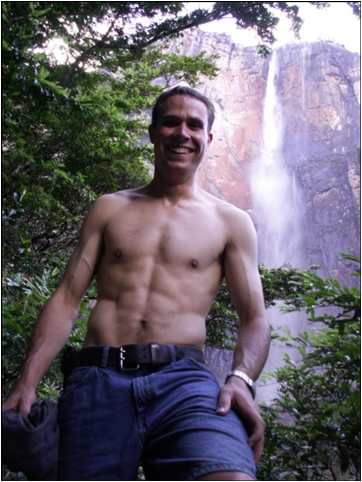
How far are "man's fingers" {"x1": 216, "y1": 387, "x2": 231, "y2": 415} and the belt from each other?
145mm

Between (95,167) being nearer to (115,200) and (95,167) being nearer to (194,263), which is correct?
(115,200)

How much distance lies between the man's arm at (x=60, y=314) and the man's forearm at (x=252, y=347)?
456mm

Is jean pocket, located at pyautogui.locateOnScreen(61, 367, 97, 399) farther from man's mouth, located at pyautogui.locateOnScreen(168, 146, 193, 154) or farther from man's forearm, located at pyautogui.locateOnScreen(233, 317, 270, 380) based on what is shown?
man's mouth, located at pyautogui.locateOnScreen(168, 146, 193, 154)

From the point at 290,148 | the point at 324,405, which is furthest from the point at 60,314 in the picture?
the point at 290,148

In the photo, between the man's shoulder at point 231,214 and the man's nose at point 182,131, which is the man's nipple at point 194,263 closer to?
the man's shoulder at point 231,214

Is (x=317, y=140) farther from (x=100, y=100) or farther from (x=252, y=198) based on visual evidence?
(x=100, y=100)

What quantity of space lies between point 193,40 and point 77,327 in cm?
2181

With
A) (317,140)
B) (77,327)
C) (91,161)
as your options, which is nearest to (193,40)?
(317,140)

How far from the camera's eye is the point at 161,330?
1435mm

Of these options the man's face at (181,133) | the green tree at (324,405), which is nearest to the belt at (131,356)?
the man's face at (181,133)

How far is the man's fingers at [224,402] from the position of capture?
1247mm

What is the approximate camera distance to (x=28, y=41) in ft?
7.73

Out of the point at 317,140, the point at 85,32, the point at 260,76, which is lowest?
the point at 85,32

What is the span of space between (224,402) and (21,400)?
0.47 m
